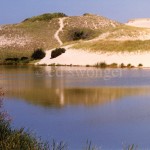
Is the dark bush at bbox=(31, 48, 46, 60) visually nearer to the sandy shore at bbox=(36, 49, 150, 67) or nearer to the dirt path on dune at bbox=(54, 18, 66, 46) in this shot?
the sandy shore at bbox=(36, 49, 150, 67)

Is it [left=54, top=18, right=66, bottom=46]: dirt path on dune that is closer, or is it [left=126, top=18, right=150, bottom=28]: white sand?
[left=54, top=18, right=66, bottom=46]: dirt path on dune

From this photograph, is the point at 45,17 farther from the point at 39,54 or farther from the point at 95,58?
the point at 95,58

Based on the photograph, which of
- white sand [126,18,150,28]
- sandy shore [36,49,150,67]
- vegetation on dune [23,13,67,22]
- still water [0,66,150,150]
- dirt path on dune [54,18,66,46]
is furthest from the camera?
white sand [126,18,150,28]

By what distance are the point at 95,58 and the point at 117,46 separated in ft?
11.3

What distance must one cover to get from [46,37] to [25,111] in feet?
182

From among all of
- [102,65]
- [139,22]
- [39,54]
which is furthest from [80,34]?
[139,22]

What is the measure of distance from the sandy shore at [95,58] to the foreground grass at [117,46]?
104 centimetres

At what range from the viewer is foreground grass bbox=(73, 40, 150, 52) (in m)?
41.0

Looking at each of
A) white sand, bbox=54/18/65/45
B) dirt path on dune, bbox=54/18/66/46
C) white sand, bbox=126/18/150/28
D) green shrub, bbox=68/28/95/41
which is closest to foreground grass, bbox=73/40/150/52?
dirt path on dune, bbox=54/18/66/46

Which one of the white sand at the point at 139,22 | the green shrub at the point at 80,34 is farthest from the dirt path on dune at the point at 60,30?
the white sand at the point at 139,22

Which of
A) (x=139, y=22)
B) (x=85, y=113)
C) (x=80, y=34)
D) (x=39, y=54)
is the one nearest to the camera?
(x=85, y=113)

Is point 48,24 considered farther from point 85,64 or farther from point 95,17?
point 85,64

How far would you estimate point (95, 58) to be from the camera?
40188 mm

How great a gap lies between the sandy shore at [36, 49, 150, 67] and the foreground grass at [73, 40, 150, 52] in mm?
1040
